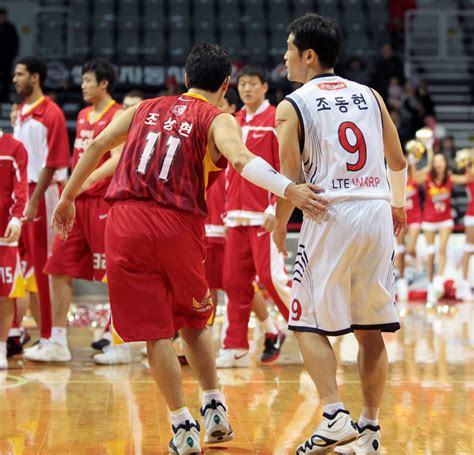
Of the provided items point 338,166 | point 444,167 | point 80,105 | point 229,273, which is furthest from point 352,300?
point 80,105

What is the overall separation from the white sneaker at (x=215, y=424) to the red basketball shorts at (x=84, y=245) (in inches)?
112

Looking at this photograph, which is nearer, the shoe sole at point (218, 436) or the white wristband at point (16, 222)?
A: the shoe sole at point (218, 436)

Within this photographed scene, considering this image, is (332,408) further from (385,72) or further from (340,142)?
(385,72)

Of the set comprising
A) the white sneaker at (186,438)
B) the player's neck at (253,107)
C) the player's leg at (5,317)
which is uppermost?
the player's neck at (253,107)

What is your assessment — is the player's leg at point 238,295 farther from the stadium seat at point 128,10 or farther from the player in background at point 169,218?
the stadium seat at point 128,10

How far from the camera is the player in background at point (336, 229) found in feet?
15.0

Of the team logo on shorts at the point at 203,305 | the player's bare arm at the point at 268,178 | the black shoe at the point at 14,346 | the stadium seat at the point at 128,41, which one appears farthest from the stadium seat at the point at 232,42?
the player's bare arm at the point at 268,178

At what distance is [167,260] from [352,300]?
0.87 m

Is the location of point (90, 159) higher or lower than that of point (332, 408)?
higher

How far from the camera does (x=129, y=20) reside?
18750mm

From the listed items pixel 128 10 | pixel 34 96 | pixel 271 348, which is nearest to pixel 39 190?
pixel 34 96

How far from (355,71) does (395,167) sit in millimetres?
12444

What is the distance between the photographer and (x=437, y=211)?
14.4 m

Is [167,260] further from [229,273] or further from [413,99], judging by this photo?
[413,99]
